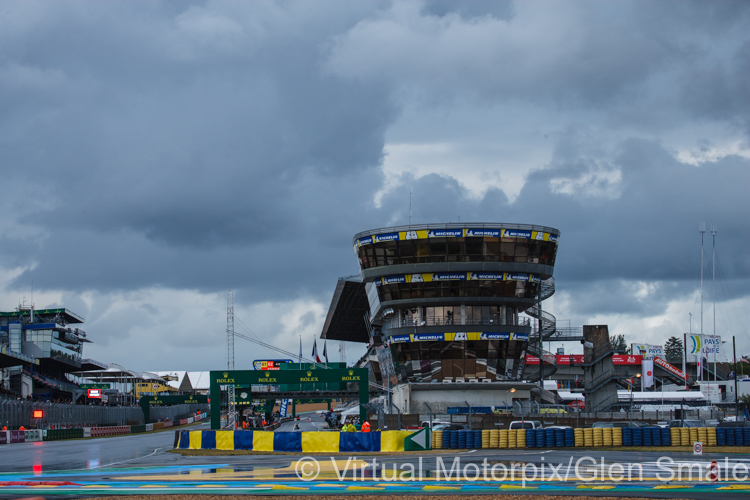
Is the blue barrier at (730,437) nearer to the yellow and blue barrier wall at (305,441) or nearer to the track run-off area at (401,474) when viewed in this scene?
the track run-off area at (401,474)

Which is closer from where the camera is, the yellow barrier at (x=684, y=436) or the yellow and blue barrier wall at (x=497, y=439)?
the yellow and blue barrier wall at (x=497, y=439)

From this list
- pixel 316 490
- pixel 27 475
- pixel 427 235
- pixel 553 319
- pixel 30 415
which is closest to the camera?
pixel 316 490

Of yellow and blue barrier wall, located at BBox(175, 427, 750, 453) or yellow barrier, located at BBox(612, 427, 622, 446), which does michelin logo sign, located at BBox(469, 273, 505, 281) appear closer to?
yellow and blue barrier wall, located at BBox(175, 427, 750, 453)

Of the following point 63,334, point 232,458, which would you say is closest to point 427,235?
point 232,458

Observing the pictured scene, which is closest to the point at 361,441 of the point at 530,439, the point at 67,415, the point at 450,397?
the point at 530,439

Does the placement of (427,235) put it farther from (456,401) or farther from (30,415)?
(30,415)

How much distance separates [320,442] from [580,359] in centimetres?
9544

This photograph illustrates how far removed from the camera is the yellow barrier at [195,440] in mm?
44719

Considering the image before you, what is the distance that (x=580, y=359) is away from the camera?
414 feet

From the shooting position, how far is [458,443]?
40562 millimetres

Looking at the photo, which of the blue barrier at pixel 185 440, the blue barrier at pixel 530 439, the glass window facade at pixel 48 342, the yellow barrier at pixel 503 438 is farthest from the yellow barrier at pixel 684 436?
the glass window facade at pixel 48 342

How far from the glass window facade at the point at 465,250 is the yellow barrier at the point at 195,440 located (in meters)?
36.6

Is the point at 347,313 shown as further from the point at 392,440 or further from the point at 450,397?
the point at 392,440

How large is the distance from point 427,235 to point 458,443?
1457 inches
